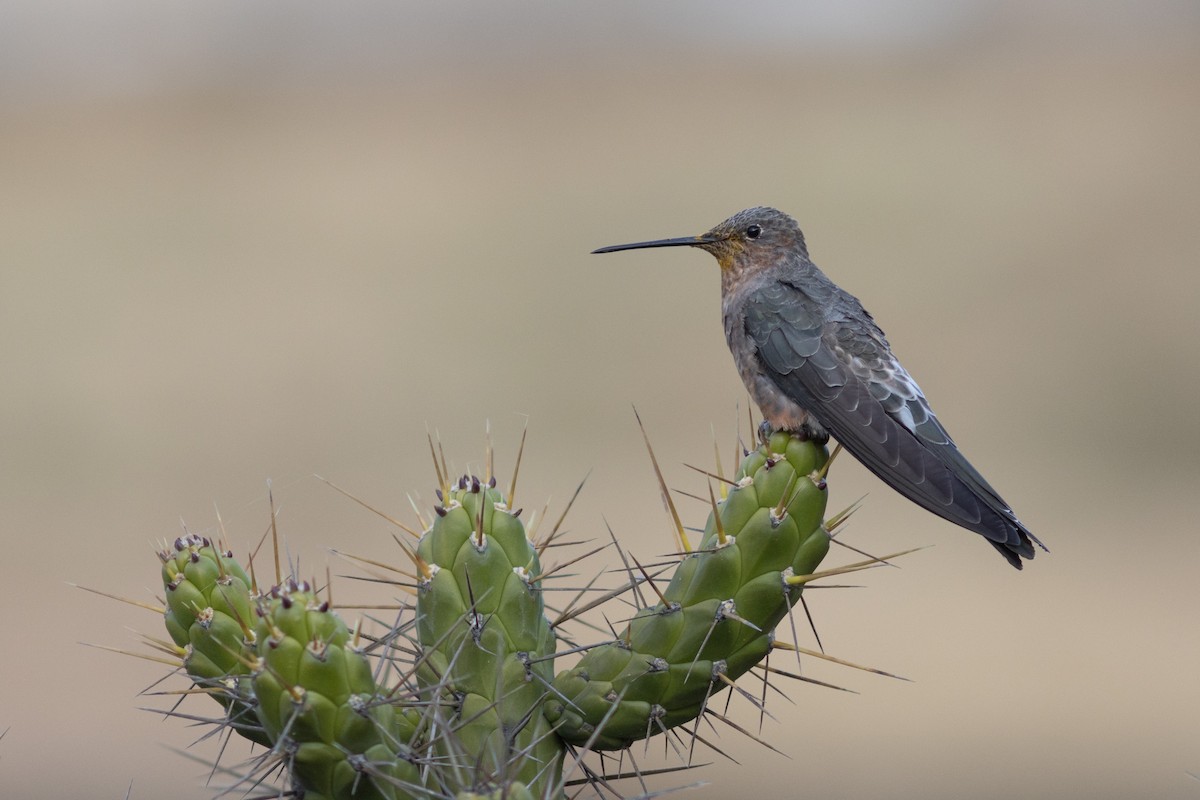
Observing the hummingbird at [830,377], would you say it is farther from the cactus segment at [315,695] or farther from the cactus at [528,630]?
the cactus segment at [315,695]

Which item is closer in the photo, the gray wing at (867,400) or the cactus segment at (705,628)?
the cactus segment at (705,628)

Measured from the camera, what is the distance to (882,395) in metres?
4.33

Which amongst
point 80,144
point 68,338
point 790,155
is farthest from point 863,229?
point 80,144

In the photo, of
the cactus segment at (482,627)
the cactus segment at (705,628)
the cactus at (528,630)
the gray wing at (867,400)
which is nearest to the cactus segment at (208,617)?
the cactus at (528,630)

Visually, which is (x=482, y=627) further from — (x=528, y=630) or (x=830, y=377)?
(x=830, y=377)

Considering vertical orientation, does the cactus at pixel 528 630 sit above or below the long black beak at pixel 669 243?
below

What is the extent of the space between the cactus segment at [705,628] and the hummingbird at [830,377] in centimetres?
58

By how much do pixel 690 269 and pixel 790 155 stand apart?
434 centimetres

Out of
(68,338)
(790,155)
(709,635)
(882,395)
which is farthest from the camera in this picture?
(790,155)

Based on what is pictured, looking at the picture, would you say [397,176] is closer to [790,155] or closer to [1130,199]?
[790,155]

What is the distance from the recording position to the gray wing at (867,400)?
389cm

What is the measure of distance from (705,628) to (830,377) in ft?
4.26

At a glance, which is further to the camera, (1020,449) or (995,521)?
(1020,449)

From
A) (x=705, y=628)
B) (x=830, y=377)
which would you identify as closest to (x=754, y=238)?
(x=830, y=377)
